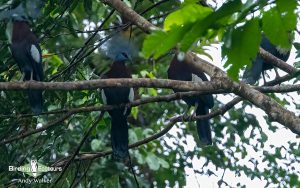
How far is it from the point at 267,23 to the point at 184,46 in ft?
0.48

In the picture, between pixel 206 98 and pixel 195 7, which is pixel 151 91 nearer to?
pixel 206 98

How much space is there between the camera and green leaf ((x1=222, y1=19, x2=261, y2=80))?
95 cm

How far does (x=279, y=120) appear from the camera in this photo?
8.26 feet

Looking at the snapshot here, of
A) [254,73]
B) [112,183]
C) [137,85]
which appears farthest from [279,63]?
[112,183]

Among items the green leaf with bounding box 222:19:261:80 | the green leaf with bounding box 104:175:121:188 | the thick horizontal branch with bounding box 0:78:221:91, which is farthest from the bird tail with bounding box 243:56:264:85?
the green leaf with bounding box 222:19:261:80

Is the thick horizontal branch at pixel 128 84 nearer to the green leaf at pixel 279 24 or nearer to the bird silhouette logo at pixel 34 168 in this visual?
the bird silhouette logo at pixel 34 168

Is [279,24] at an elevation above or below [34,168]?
below

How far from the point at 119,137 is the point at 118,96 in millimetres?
324

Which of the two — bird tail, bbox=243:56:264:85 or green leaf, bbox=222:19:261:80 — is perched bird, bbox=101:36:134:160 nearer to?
bird tail, bbox=243:56:264:85

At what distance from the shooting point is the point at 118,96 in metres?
4.21

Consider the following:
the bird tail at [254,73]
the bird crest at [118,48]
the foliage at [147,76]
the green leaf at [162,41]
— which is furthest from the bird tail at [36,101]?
the green leaf at [162,41]

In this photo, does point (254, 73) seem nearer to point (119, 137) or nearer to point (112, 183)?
point (119, 137)

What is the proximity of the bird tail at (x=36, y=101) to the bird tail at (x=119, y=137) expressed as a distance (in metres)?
0.62

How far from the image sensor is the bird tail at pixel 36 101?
3.73 meters
